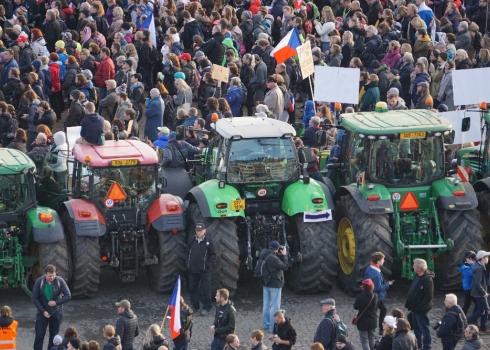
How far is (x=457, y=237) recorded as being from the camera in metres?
20.5

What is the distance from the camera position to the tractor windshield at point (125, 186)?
2070 centimetres

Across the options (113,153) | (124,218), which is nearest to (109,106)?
(113,153)

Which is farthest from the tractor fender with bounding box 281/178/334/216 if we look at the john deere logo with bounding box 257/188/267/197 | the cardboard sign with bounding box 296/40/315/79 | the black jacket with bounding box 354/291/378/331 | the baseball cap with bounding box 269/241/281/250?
the cardboard sign with bounding box 296/40/315/79

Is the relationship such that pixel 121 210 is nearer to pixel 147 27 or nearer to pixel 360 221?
pixel 360 221

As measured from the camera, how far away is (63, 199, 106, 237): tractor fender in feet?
66.8

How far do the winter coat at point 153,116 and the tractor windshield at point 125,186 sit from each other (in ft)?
19.5

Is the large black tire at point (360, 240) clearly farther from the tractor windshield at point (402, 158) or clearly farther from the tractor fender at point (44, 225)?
the tractor fender at point (44, 225)

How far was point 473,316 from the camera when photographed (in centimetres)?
1978

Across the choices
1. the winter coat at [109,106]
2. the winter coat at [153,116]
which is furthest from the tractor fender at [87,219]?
the winter coat at [109,106]

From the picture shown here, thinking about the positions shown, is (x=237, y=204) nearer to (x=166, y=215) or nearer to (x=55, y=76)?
(x=166, y=215)

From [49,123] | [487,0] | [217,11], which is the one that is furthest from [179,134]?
[487,0]

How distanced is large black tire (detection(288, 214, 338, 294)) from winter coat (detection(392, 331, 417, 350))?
3209 millimetres

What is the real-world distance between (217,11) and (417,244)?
13.8m

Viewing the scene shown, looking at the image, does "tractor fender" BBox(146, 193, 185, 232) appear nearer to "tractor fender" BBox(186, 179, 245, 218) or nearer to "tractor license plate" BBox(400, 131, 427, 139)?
"tractor fender" BBox(186, 179, 245, 218)
